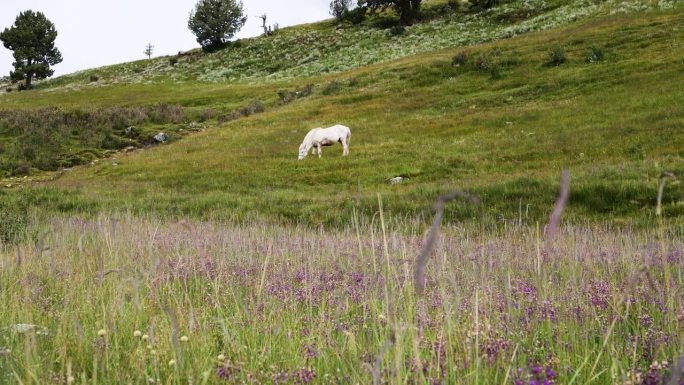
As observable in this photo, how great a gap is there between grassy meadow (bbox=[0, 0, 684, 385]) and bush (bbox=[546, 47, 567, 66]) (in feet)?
0.43

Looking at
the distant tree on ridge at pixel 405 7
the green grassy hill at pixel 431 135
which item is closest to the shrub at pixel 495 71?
the green grassy hill at pixel 431 135

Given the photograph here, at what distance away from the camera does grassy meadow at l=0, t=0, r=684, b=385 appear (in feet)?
9.99

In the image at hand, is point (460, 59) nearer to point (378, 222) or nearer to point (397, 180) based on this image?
point (397, 180)

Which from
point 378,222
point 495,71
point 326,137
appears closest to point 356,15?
A: point 495,71

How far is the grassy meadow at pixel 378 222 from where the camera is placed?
3.04 m

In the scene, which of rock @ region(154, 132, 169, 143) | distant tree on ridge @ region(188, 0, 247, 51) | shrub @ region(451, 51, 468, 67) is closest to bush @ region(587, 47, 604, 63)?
shrub @ region(451, 51, 468, 67)

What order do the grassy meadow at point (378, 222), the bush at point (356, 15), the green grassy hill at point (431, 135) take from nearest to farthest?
the grassy meadow at point (378, 222) < the green grassy hill at point (431, 135) < the bush at point (356, 15)

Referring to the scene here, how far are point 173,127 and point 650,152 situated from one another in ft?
116

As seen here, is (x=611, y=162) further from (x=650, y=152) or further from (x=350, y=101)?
(x=350, y=101)

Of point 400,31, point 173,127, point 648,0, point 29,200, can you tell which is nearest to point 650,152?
point 29,200

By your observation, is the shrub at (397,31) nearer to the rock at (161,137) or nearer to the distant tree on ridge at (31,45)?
the rock at (161,137)

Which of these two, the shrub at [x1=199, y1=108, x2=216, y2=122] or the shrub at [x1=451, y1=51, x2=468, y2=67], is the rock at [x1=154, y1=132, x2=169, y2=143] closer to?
the shrub at [x1=199, y1=108, x2=216, y2=122]

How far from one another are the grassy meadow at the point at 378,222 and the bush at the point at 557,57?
131 mm

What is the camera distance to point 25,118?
45.7 m
